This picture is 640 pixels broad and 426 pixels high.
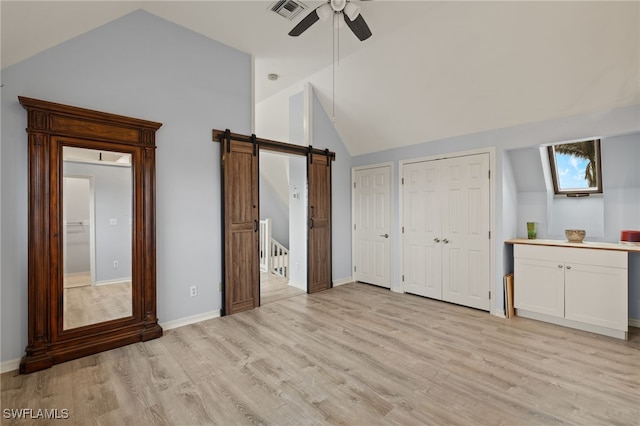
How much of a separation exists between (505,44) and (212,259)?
13.3 feet

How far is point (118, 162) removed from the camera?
298cm

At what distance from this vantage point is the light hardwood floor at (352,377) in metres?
1.95

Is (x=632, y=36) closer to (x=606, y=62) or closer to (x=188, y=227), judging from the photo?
(x=606, y=62)

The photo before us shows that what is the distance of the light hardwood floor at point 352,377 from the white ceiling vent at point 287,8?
341 cm

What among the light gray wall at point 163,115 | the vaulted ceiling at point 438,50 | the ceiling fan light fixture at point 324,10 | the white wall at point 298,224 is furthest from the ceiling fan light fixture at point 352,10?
the white wall at point 298,224

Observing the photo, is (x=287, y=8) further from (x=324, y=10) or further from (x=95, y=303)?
(x=95, y=303)

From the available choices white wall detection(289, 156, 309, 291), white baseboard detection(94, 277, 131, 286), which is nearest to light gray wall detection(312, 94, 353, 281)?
white wall detection(289, 156, 309, 291)

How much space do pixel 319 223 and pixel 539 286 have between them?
3.08m

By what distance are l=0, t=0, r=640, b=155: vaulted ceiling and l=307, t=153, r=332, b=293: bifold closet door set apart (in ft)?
3.98

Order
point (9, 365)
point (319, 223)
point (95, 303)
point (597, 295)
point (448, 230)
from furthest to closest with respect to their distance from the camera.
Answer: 1. point (319, 223)
2. point (448, 230)
3. point (597, 295)
4. point (95, 303)
5. point (9, 365)

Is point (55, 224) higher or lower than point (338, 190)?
lower

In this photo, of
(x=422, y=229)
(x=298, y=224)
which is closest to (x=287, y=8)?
(x=298, y=224)

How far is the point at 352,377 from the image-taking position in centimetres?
238

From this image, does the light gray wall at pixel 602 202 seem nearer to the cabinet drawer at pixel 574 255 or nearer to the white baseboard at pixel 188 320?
the cabinet drawer at pixel 574 255
